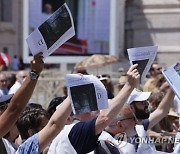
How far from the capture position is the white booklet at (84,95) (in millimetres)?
4484

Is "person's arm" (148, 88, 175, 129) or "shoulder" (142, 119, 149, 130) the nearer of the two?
"shoulder" (142, 119, 149, 130)

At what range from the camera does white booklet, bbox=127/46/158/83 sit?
4.89 m

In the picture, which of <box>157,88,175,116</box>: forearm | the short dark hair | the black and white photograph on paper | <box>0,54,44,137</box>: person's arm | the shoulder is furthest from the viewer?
<box>157,88,175,116</box>: forearm

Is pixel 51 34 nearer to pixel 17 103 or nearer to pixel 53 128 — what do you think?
pixel 17 103

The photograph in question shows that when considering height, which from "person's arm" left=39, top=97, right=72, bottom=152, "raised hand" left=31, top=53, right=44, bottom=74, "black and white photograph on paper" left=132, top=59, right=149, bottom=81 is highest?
"raised hand" left=31, top=53, right=44, bottom=74

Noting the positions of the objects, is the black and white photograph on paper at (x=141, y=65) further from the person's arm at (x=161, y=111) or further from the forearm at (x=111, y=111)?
the person's arm at (x=161, y=111)

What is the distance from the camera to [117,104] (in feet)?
15.4

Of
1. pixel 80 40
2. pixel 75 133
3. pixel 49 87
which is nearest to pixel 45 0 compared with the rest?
pixel 80 40

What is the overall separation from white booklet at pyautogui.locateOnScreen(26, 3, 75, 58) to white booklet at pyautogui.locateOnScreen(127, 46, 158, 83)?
592 millimetres

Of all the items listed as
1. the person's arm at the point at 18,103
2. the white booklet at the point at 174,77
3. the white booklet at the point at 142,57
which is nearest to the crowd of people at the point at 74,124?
the person's arm at the point at 18,103

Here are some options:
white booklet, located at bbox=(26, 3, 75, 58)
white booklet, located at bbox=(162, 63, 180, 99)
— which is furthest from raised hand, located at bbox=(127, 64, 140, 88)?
white booklet, located at bbox=(26, 3, 75, 58)

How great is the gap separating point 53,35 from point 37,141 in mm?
638

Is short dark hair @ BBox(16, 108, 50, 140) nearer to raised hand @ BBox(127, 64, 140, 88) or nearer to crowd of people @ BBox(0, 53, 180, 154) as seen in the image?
crowd of people @ BBox(0, 53, 180, 154)

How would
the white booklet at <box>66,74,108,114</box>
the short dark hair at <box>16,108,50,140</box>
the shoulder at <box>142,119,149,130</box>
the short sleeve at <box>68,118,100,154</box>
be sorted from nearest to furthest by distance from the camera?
1. the white booklet at <box>66,74,108,114</box>
2. the short sleeve at <box>68,118,100,154</box>
3. the short dark hair at <box>16,108,50,140</box>
4. the shoulder at <box>142,119,149,130</box>
